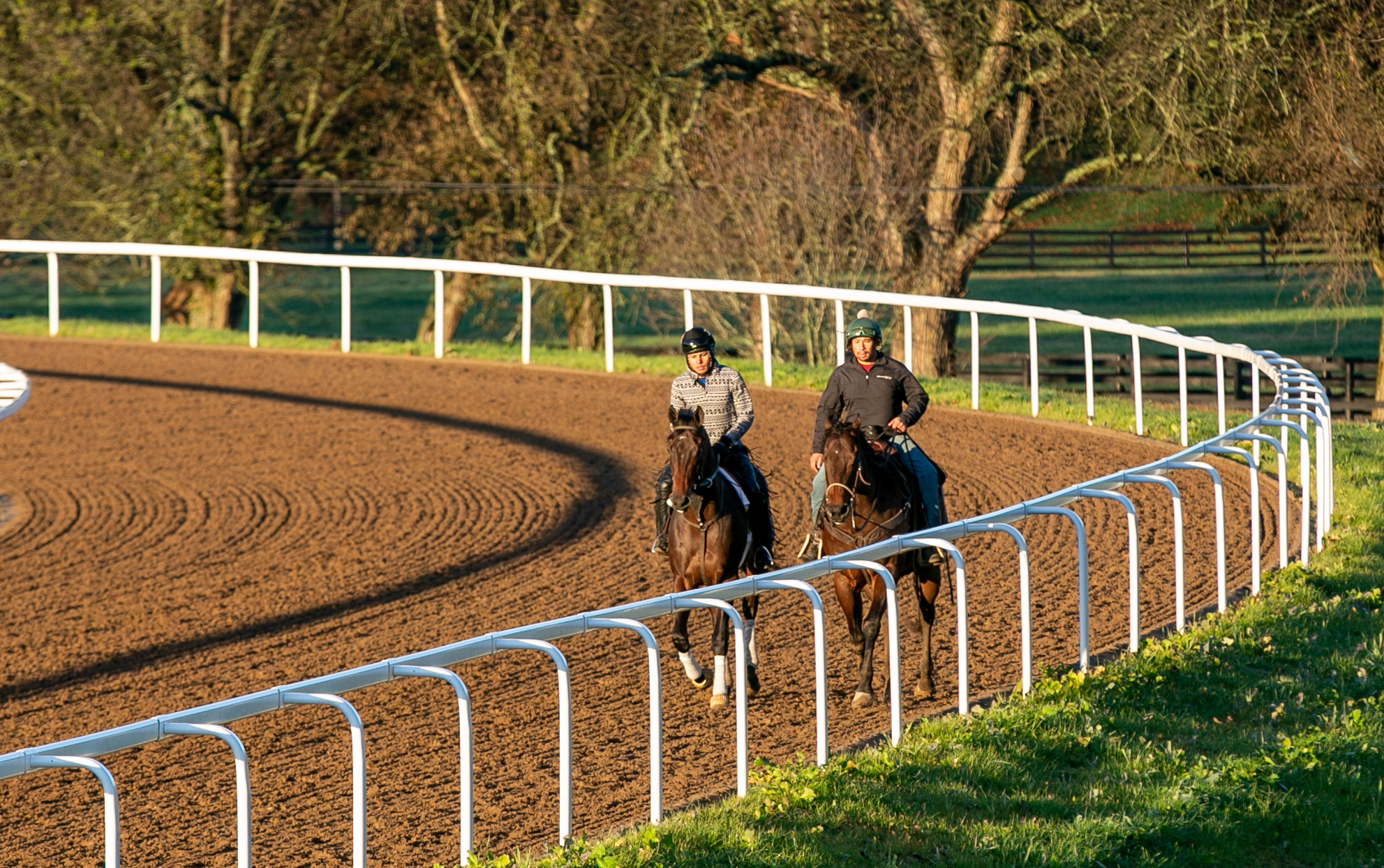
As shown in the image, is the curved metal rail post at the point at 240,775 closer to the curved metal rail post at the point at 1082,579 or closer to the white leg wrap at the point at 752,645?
the white leg wrap at the point at 752,645

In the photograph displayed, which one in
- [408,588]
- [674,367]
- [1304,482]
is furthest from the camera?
[674,367]

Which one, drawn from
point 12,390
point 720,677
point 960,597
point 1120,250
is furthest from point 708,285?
point 1120,250

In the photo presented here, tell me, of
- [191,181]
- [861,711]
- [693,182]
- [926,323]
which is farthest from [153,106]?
[861,711]

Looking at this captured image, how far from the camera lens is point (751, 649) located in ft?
26.5

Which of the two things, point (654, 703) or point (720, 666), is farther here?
point (720, 666)

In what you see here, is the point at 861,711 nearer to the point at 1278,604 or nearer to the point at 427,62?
the point at 1278,604

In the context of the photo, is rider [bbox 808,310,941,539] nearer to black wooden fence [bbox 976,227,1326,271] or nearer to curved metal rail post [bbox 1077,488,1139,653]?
curved metal rail post [bbox 1077,488,1139,653]

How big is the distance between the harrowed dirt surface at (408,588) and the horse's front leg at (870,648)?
9cm

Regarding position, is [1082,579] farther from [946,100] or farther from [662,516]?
[946,100]

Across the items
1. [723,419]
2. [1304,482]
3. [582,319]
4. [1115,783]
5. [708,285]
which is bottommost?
[1115,783]

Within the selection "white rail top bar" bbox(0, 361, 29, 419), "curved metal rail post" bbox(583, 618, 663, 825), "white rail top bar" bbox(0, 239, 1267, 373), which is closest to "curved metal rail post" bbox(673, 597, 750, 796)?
"curved metal rail post" bbox(583, 618, 663, 825)

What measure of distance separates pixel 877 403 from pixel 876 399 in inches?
0.7

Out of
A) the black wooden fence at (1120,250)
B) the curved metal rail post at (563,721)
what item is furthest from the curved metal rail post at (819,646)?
the black wooden fence at (1120,250)

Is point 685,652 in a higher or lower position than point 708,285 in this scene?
lower
